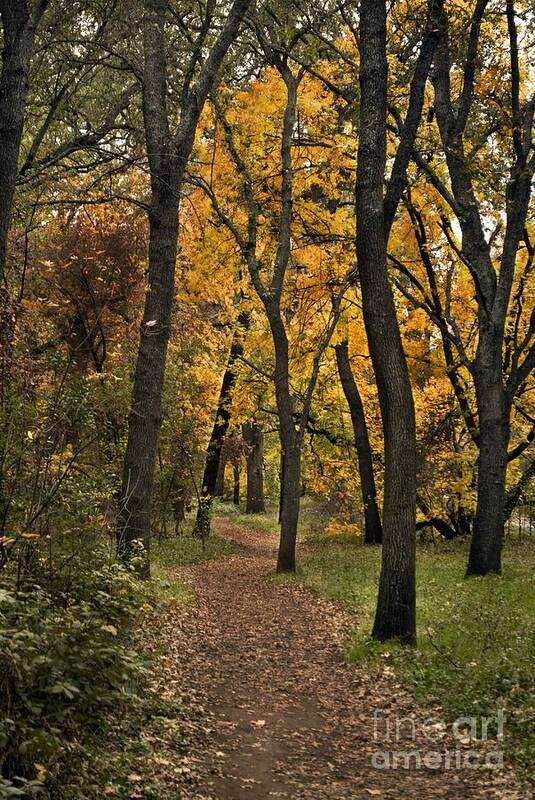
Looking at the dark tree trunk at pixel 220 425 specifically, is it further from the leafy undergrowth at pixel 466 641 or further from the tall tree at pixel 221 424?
the leafy undergrowth at pixel 466 641

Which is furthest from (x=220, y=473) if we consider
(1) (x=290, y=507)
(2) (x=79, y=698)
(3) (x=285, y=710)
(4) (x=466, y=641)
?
(2) (x=79, y=698)

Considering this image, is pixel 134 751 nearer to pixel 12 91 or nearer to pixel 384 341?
pixel 384 341

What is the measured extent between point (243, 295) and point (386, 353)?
14252 mm

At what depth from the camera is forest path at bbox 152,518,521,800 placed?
212 inches

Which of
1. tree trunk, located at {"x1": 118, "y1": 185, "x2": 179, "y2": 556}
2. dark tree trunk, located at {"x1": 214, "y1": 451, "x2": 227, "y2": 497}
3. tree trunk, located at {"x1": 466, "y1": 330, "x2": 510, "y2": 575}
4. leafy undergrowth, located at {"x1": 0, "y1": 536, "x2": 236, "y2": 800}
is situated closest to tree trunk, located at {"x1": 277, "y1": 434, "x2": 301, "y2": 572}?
tree trunk, located at {"x1": 466, "y1": 330, "x2": 510, "y2": 575}

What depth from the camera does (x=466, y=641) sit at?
28.0 feet

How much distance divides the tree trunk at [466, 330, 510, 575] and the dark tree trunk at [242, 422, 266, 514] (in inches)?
658

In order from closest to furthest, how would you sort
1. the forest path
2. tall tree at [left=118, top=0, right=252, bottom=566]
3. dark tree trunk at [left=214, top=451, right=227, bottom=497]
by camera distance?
the forest path
tall tree at [left=118, top=0, right=252, bottom=566]
dark tree trunk at [left=214, top=451, right=227, bottom=497]

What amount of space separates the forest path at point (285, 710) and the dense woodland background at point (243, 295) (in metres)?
1.05

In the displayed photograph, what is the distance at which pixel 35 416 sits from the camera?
6629 millimetres

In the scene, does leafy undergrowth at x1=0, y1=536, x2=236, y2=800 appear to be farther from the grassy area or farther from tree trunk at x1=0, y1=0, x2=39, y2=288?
tree trunk at x1=0, y1=0, x2=39, y2=288

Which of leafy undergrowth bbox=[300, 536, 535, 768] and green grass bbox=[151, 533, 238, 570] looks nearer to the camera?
leafy undergrowth bbox=[300, 536, 535, 768]

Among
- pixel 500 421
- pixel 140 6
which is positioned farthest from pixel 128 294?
pixel 500 421

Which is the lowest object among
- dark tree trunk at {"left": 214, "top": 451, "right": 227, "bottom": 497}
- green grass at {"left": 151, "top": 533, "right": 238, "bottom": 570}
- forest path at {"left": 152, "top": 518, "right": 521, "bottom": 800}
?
forest path at {"left": 152, "top": 518, "right": 521, "bottom": 800}
